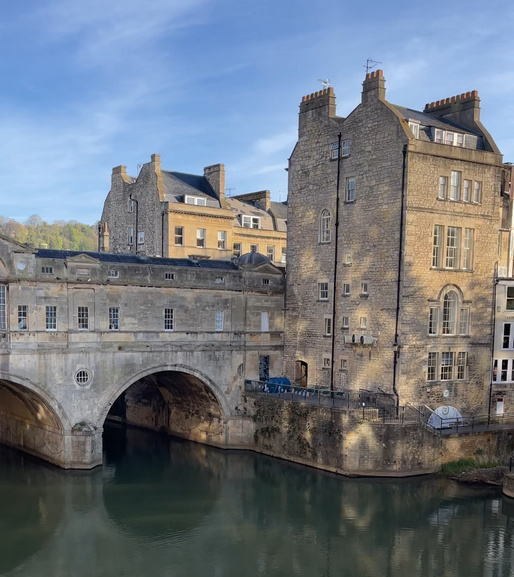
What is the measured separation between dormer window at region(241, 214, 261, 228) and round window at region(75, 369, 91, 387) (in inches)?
817

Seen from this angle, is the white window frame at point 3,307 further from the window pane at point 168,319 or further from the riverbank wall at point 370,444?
the riverbank wall at point 370,444

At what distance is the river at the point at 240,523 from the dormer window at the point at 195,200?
1747 cm

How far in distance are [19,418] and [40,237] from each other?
73.0 m

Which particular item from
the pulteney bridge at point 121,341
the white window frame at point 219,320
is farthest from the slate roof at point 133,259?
the white window frame at point 219,320

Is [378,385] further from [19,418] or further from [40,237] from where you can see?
[40,237]

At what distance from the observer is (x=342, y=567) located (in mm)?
21234

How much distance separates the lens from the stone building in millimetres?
40875

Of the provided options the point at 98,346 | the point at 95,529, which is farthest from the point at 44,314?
the point at 95,529

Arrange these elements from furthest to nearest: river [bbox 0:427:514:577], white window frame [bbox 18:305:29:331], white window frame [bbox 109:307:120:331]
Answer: white window frame [bbox 109:307:120:331]
white window frame [bbox 18:305:29:331]
river [bbox 0:427:514:577]

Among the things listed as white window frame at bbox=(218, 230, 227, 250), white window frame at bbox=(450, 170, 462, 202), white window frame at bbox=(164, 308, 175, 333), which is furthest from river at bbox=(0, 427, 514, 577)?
white window frame at bbox=(218, 230, 227, 250)

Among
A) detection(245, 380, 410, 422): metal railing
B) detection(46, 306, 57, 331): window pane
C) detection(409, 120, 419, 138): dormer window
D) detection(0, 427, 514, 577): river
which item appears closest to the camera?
detection(0, 427, 514, 577): river

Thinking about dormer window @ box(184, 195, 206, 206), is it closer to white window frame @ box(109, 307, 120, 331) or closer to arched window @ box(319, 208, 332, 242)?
arched window @ box(319, 208, 332, 242)

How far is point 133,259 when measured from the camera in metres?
32.1

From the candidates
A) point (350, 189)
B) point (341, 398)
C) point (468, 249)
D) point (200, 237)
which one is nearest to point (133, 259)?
point (200, 237)
